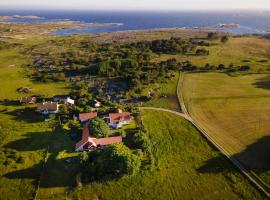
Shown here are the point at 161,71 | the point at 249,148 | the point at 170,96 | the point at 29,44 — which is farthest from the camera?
the point at 29,44

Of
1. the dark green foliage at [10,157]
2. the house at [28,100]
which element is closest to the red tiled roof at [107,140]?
the dark green foliage at [10,157]

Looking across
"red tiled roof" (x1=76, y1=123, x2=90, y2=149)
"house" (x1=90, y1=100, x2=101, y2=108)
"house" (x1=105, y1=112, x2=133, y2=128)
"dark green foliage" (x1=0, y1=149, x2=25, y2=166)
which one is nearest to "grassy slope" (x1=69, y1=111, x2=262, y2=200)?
"house" (x1=105, y1=112, x2=133, y2=128)

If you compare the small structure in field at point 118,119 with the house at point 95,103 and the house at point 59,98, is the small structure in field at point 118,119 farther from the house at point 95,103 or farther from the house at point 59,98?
the house at point 59,98

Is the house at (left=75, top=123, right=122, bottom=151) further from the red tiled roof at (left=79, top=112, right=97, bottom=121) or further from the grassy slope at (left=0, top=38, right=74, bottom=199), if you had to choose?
the red tiled roof at (left=79, top=112, right=97, bottom=121)

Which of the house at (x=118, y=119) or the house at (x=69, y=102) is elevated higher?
the house at (x=118, y=119)

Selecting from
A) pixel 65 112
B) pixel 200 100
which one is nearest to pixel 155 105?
pixel 200 100

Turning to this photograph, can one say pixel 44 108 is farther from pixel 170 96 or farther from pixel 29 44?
pixel 29 44
